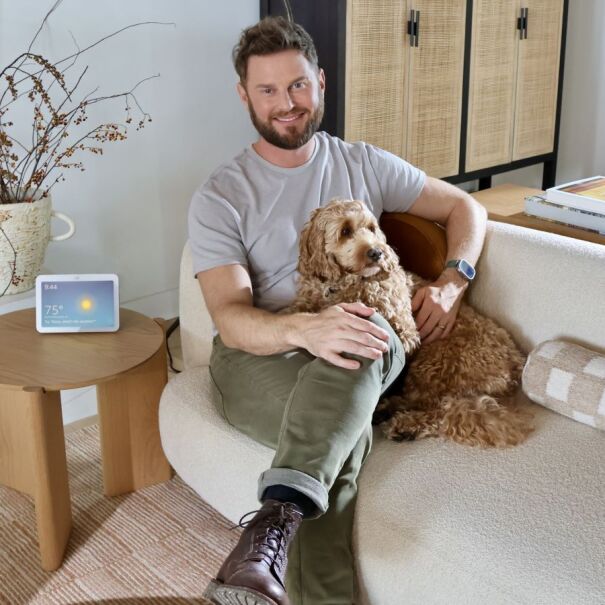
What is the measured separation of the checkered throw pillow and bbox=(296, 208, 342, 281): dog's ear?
1.60 feet

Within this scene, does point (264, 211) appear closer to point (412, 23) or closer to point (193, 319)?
point (193, 319)

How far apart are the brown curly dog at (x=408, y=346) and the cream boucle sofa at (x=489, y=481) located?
0.21 feet

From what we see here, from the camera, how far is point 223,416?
1.86 meters

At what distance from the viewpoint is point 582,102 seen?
4355 millimetres

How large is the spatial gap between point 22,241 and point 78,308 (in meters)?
0.33

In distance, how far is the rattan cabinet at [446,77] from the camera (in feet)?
9.75

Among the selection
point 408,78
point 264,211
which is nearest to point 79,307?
point 264,211

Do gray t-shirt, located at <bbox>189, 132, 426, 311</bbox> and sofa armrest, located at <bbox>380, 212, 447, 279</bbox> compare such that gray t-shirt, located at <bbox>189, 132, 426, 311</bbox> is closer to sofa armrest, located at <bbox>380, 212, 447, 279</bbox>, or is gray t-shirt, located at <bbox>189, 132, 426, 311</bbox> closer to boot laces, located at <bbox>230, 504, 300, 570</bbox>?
sofa armrest, located at <bbox>380, 212, 447, 279</bbox>

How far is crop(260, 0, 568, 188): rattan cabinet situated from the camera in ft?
9.75

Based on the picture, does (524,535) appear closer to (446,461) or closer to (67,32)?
(446,461)

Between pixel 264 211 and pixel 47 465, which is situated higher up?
pixel 264 211

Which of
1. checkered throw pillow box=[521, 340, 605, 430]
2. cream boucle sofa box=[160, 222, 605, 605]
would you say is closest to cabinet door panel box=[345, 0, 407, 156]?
cream boucle sofa box=[160, 222, 605, 605]

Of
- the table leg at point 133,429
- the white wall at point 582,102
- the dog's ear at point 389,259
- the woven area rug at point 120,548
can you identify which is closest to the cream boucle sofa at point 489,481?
the table leg at point 133,429

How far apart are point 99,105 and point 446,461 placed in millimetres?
1875
